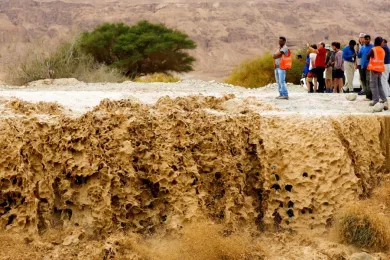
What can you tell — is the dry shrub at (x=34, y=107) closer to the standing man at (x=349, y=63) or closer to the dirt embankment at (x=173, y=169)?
the dirt embankment at (x=173, y=169)

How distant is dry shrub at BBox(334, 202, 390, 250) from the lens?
8.09 m

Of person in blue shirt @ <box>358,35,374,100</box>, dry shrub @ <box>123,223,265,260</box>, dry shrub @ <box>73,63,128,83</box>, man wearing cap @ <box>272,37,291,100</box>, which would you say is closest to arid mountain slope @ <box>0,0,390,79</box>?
dry shrub @ <box>73,63,128,83</box>

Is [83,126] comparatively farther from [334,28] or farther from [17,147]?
[334,28]

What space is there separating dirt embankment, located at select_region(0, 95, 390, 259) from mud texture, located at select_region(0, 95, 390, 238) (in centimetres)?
1

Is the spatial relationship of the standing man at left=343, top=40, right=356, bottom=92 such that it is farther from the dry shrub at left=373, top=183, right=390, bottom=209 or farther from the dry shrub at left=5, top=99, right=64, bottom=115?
the dry shrub at left=5, top=99, right=64, bottom=115

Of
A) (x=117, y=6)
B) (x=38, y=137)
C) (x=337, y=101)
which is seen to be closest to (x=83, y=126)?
(x=38, y=137)

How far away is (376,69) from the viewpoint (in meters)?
10.3

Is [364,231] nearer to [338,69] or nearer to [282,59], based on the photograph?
[282,59]

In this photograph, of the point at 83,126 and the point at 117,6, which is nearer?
the point at 83,126

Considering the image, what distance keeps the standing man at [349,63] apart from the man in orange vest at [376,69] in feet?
6.70

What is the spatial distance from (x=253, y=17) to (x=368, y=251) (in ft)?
158

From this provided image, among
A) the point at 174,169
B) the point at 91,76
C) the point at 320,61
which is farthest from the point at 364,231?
the point at 91,76

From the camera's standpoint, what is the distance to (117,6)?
58.0 m

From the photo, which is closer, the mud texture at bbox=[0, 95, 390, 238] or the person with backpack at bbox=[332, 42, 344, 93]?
the mud texture at bbox=[0, 95, 390, 238]
